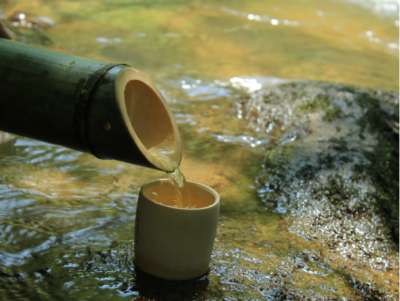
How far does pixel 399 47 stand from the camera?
880 cm

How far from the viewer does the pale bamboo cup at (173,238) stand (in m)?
2.71

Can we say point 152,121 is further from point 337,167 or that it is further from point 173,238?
point 337,167

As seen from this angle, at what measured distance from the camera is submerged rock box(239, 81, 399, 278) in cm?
362

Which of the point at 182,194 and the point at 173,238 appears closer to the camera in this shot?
the point at 173,238

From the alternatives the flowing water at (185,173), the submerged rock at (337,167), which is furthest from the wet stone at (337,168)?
the flowing water at (185,173)

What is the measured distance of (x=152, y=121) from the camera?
9.29 feet

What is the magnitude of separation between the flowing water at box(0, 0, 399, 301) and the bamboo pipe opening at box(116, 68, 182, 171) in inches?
20.8

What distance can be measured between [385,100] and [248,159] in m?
1.26

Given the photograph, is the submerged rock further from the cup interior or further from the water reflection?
the water reflection

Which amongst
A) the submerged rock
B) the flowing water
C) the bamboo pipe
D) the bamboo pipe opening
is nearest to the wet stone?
the submerged rock

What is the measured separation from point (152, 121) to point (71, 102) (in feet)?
1.50

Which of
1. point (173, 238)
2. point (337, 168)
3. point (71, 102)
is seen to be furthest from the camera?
point (337, 168)

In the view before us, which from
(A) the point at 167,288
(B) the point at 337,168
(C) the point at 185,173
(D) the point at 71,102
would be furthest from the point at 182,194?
(B) the point at 337,168

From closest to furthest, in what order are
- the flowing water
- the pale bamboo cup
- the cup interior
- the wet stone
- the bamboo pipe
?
the bamboo pipe
the pale bamboo cup
the flowing water
the cup interior
the wet stone
